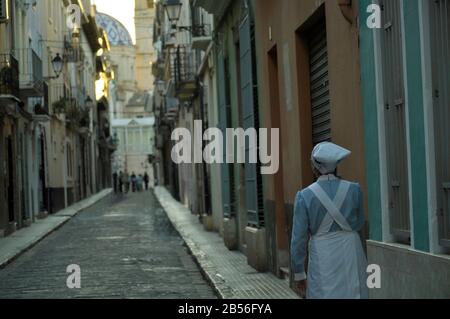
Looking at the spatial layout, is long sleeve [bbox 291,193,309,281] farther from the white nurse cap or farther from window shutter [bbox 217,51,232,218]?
window shutter [bbox 217,51,232,218]

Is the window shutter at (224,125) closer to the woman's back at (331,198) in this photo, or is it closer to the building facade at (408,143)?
the building facade at (408,143)

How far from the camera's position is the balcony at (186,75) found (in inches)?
1154

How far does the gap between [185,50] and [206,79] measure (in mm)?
7113

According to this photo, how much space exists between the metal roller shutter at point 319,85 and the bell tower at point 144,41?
102 meters

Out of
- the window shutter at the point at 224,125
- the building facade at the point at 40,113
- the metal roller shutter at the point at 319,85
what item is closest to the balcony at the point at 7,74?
the building facade at the point at 40,113

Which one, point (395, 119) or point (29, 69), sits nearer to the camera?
point (395, 119)

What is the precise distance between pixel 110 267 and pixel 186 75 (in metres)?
15.0

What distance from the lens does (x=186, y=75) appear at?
97.0 feet

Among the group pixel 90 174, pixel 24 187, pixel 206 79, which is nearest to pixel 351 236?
pixel 206 79

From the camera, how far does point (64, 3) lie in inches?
1777

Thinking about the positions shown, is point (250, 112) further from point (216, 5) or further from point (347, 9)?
point (347, 9)

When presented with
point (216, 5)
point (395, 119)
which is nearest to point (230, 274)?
point (216, 5)

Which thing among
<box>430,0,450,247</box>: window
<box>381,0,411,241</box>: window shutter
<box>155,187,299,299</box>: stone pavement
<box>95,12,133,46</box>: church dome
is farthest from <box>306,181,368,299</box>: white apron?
<box>95,12,133,46</box>: church dome

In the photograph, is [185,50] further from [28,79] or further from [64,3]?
[64,3]
